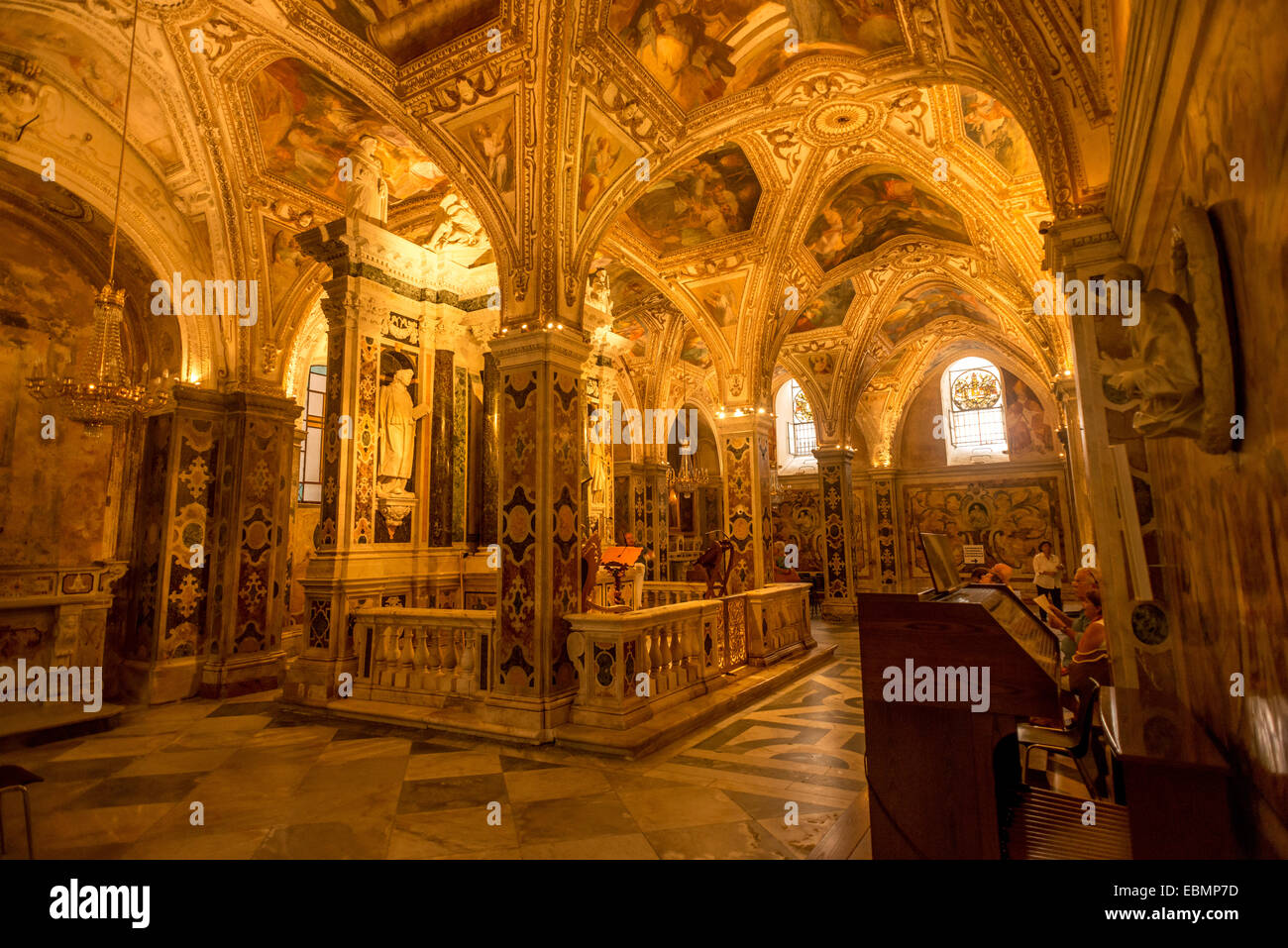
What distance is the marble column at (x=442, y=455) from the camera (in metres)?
9.20

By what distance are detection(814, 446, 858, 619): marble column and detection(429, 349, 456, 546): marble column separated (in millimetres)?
10256

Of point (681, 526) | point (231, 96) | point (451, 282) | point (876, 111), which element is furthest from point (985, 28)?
point (681, 526)

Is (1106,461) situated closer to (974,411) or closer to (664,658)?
(664,658)

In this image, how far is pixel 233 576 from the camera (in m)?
8.97

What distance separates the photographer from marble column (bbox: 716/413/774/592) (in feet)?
36.0

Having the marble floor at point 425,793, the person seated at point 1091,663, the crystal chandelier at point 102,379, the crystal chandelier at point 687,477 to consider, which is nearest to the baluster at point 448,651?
the marble floor at point 425,793

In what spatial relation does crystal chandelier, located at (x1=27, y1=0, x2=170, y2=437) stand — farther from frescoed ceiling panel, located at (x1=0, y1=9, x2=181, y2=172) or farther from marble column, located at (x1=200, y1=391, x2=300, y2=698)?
marble column, located at (x1=200, y1=391, x2=300, y2=698)

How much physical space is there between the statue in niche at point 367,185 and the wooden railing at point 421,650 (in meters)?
5.07

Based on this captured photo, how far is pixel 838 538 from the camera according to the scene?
1691 centimetres

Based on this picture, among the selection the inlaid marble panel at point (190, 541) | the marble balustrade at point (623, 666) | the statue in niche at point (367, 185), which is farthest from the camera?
the inlaid marble panel at point (190, 541)

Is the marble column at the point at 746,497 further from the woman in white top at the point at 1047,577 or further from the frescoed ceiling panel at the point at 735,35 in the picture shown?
the frescoed ceiling panel at the point at 735,35

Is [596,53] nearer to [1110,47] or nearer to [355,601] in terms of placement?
[1110,47]

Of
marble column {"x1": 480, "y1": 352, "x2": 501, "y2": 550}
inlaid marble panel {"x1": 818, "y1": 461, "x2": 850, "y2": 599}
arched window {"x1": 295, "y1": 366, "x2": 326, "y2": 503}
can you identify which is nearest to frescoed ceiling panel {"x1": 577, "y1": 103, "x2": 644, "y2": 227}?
marble column {"x1": 480, "y1": 352, "x2": 501, "y2": 550}

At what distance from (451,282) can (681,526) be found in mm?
14348
